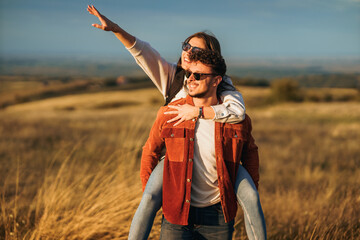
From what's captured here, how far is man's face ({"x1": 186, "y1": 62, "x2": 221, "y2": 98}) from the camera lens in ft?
7.19

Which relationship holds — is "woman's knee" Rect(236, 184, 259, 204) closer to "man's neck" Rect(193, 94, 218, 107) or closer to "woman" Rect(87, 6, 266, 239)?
"woman" Rect(87, 6, 266, 239)

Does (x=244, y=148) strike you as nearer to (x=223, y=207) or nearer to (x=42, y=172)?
(x=223, y=207)

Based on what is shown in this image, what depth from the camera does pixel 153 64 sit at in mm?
2506

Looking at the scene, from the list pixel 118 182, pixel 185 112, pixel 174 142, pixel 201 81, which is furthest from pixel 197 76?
pixel 118 182

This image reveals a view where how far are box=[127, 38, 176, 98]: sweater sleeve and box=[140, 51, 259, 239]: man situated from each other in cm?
35

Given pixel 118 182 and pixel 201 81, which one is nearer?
pixel 201 81

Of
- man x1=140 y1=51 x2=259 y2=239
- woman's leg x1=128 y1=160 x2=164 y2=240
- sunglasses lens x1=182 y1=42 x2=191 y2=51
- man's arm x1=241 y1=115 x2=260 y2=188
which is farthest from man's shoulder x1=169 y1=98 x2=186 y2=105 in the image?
woman's leg x1=128 y1=160 x2=164 y2=240

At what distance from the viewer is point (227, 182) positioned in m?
2.14

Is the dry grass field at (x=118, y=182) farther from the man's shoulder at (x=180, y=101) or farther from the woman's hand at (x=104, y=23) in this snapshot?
the woman's hand at (x=104, y=23)

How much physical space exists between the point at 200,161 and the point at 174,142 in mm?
219

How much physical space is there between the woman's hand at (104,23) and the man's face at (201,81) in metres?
0.58

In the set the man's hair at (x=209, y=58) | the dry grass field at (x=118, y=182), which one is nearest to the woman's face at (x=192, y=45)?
the man's hair at (x=209, y=58)

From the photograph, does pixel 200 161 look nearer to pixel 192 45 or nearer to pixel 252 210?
pixel 252 210

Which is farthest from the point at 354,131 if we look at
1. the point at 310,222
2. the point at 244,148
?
the point at 244,148
